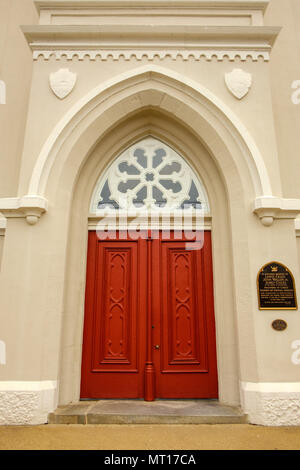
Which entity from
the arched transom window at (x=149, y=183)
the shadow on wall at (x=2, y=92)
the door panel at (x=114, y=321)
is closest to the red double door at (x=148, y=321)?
the door panel at (x=114, y=321)

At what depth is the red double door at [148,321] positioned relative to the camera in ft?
15.9

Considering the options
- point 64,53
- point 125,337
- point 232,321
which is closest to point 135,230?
point 125,337

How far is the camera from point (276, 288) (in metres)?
4.43

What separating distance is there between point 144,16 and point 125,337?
5724mm

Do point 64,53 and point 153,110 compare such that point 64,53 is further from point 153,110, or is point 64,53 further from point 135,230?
point 135,230

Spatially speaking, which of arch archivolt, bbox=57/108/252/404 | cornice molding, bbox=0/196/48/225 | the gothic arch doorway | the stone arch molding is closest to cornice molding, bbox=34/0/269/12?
the stone arch molding

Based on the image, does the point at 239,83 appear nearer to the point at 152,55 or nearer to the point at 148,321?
the point at 152,55

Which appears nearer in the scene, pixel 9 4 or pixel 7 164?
pixel 7 164

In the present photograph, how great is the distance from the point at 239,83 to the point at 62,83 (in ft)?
9.55

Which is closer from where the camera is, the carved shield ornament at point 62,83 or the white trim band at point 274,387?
the white trim band at point 274,387

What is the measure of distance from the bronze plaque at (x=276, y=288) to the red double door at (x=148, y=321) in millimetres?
952

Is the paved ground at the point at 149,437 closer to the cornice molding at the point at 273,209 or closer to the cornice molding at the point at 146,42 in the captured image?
the cornice molding at the point at 273,209

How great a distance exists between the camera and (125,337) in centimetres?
502

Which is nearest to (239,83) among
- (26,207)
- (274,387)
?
(26,207)
